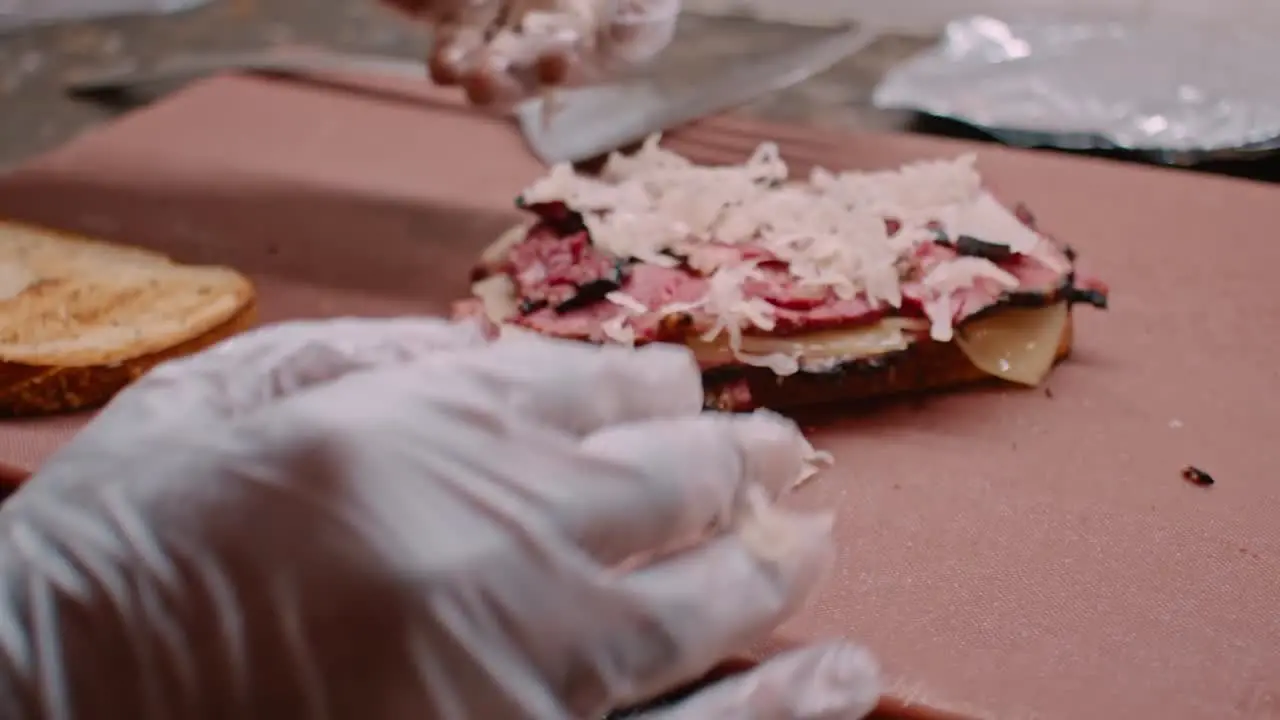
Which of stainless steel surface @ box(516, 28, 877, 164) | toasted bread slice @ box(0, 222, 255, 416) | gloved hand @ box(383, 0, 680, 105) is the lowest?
toasted bread slice @ box(0, 222, 255, 416)

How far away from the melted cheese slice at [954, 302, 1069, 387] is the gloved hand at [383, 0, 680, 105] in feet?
2.22

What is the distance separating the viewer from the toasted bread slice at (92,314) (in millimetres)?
1431

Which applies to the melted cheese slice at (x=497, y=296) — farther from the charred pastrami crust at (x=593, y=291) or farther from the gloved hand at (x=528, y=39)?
the gloved hand at (x=528, y=39)

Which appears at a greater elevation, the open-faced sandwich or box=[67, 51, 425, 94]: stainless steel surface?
box=[67, 51, 425, 94]: stainless steel surface

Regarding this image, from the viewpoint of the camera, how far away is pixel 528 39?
1.72 metres

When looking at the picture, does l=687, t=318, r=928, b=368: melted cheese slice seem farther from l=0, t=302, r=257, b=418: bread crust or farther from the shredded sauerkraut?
l=0, t=302, r=257, b=418: bread crust

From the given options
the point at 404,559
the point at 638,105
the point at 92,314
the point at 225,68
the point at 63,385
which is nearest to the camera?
the point at 404,559

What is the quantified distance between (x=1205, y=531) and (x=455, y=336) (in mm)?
775

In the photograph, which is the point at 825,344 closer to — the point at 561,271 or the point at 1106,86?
the point at 561,271

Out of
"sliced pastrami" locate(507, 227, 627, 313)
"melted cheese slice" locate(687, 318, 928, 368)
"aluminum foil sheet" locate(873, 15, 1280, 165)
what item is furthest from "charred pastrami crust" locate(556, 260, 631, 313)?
"aluminum foil sheet" locate(873, 15, 1280, 165)

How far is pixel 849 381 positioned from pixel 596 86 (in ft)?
3.19

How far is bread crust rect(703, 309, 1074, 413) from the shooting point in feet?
4.65

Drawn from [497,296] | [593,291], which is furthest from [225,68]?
[593,291]

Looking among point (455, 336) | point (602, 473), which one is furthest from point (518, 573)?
point (455, 336)
